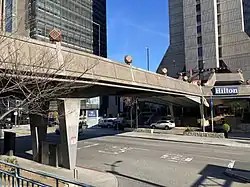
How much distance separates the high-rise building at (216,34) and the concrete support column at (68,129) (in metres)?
61.7

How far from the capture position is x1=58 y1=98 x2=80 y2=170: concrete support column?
15.2 metres

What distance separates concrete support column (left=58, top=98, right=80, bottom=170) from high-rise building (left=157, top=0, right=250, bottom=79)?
61727 mm

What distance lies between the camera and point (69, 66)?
1259 centimetres

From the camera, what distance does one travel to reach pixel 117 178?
1306 cm

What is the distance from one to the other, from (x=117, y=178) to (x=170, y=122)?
29.5 meters

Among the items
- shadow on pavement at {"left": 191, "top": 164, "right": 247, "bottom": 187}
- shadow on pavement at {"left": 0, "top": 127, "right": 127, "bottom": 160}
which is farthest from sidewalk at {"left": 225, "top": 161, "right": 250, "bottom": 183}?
shadow on pavement at {"left": 0, "top": 127, "right": 127, "bottom": 160}

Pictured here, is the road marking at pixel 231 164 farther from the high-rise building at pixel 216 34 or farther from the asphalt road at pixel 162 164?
the high-rise building at pixel 216 34

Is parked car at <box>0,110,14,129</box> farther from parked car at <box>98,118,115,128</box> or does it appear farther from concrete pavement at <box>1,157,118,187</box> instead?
parked car at <box>98,118,115,128</box>

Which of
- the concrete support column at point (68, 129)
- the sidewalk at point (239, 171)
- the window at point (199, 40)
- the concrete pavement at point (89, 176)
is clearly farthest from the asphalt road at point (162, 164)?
the window at point (199, 40)

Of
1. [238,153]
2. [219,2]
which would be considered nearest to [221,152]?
[238,153]

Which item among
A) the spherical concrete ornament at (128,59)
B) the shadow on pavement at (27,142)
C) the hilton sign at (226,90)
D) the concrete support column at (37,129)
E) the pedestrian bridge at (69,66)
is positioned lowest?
the shadow on pavement at (27,142)

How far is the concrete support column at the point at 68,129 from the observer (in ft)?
49.9

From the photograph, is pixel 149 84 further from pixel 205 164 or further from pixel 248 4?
pixel 248 4

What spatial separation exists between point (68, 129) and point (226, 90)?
29.8m
